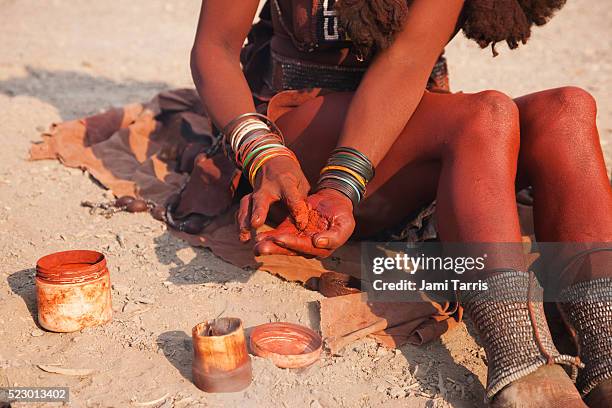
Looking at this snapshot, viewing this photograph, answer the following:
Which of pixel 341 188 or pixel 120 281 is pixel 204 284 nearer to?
pixel 120 281

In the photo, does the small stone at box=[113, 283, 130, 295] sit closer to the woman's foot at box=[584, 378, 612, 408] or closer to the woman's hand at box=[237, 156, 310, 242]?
the woman's hand at box=[237, 156, 310, 242]

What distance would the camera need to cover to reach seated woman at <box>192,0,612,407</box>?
210 centimetres

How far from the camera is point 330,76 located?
2930 millimetres

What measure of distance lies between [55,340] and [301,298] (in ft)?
2.84

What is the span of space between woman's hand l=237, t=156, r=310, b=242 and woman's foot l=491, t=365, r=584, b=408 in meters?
0.76

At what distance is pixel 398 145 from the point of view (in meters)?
2.64

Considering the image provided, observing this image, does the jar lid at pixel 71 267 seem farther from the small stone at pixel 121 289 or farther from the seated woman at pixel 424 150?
the seated woman at pixel 424 150

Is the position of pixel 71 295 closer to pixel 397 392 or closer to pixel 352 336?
pixel 352 336

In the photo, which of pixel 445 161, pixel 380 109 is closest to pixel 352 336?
pixel 445 161

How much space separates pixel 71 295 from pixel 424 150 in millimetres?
1272

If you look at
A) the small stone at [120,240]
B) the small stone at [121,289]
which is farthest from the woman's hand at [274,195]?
the small stone at [120,240]

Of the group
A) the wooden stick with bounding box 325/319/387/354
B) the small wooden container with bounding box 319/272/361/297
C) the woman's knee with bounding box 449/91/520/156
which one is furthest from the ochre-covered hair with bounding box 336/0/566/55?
the wooden stick with bounding box 325/319/387/354

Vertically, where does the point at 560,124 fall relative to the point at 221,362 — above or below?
above

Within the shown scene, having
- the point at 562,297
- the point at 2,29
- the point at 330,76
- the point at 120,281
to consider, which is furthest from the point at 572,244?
the point at 2,29
